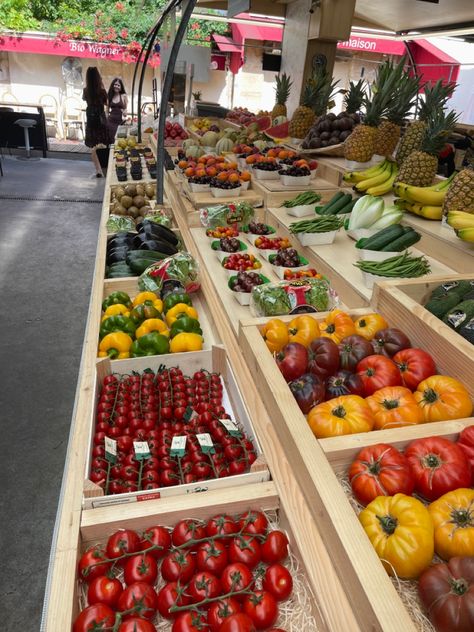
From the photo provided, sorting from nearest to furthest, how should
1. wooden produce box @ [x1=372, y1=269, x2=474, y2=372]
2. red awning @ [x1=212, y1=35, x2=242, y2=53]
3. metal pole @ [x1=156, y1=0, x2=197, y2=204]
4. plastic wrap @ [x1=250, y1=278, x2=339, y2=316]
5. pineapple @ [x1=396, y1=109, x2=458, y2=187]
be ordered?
1. wooden produce box @ [x1=372, y1=269, x2=474, y2=372]
2. plastic wrap @ [x1=250, y1=278, x2=339, y2=316]
3. pineapple @ [x1=396, y1=109, x2=458, y2=187]
4. metal pole @ [x1=156, y1=0, x2=197, y2=204]
5. red awning @ [x1=212, y1=35, x2=242, y2=53]

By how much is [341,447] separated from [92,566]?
0.76 metres

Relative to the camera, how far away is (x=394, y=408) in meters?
1.42

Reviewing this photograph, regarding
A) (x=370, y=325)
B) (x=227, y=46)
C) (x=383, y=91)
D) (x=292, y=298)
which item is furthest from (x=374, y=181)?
(x=227, y=46)

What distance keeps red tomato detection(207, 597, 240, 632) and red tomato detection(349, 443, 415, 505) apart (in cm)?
42

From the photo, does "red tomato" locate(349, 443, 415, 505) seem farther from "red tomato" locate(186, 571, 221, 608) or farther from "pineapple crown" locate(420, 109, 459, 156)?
"pineapple crown" locate(420, 109, 459, 156)

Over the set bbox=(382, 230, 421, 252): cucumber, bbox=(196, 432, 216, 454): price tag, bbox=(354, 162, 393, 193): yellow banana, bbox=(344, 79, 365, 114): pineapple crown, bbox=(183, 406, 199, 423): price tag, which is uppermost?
bbox=(344, 79, 365, 114): pineapple crown

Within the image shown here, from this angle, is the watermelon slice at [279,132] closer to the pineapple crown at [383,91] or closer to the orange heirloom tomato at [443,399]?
the pineapple crown at [383,91]

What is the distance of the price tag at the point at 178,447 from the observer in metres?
1.62

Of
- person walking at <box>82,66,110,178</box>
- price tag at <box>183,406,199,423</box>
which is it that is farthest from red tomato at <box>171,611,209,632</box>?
person walking at <box>82,66,110,178</box>

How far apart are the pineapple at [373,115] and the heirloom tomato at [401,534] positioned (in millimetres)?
3209

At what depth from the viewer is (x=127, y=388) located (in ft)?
6.63

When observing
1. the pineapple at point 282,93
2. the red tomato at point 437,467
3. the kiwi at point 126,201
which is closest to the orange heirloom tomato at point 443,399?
the red tomato at point 437,467

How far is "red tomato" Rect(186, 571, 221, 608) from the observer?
1.18 metres

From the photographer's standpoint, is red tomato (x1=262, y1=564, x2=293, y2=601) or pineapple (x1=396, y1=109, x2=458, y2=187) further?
pineapple (x1=396, y1=109, x2=458, y2=187)
